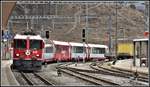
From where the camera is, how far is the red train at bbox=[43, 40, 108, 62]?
47188 mm

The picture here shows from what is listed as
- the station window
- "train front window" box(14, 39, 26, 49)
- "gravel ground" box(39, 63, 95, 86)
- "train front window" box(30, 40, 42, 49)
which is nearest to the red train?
the station window

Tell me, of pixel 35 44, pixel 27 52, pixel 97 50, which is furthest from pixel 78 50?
pixel 27 52

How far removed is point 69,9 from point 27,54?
79.7m

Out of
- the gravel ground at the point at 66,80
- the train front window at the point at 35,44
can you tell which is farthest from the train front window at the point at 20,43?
the gravel ground at the point at 66,80

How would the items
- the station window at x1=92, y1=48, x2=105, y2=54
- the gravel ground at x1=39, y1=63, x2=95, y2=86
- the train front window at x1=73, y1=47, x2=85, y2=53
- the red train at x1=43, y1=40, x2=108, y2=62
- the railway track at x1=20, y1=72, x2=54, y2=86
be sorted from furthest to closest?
the station window at x1=92, y1=48, x2=105, y2=54, the train front window at x1=73, y1=47, x2=85, y2=53, the red train at x1=43, y1=40, x2=108, y2=62, the gravel ground at x1=39, y1=63, x2=95, y2=86, the railway track at x1=20, y1=72, x2=54, y2=86

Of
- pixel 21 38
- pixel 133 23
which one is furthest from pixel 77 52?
pixel 133 23

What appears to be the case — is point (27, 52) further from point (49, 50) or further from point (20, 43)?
point (49, 50)

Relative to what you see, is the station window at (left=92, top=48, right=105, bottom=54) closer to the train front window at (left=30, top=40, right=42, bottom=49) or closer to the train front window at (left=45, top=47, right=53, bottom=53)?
the train front window at (left=45, top=47, right=53, bottom=53)

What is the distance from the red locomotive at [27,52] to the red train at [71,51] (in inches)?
357

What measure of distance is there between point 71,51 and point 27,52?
27.8 m

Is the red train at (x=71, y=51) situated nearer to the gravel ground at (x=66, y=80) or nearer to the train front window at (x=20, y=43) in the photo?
the train front window at (x=20, y=43)

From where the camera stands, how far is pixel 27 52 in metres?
32.0

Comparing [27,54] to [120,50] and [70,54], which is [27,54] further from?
[120,50]

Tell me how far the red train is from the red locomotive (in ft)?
29.8
